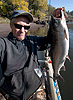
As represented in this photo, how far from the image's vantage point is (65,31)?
5.42 ft

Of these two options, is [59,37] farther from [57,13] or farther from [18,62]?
[18,62]

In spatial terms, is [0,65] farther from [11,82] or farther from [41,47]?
[41,47]

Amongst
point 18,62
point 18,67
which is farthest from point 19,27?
point 18,67

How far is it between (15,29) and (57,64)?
4.43 ft

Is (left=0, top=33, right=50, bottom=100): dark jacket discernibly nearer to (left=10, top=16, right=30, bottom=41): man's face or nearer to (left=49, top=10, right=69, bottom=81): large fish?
(left=10, top=16, right=30, bottom=41): man's face

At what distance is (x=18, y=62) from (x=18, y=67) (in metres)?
0.10

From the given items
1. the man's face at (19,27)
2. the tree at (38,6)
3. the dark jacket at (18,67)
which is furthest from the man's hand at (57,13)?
the tree at (38,6)

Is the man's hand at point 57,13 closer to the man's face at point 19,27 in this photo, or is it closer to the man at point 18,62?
the man at point 18,62

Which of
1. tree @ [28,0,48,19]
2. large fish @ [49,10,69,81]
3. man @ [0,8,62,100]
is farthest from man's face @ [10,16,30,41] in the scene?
tree @ [28,0,48,19]

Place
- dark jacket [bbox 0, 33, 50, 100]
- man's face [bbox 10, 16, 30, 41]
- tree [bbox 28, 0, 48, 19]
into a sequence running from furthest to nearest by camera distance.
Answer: tree [bbox 28, 0, 48, 19]
man's face [bbox 10, 16, 30, 41]
dark jacket [bbox 0, 33, 50, 100]

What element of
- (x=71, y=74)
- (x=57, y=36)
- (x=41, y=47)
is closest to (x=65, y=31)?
(x=57, y=36)

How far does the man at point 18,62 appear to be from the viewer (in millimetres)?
1436

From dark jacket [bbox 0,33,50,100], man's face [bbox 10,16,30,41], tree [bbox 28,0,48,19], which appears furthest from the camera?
tree [bbox 28,0,48,19]

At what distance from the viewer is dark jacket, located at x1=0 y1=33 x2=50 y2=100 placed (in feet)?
4.67
